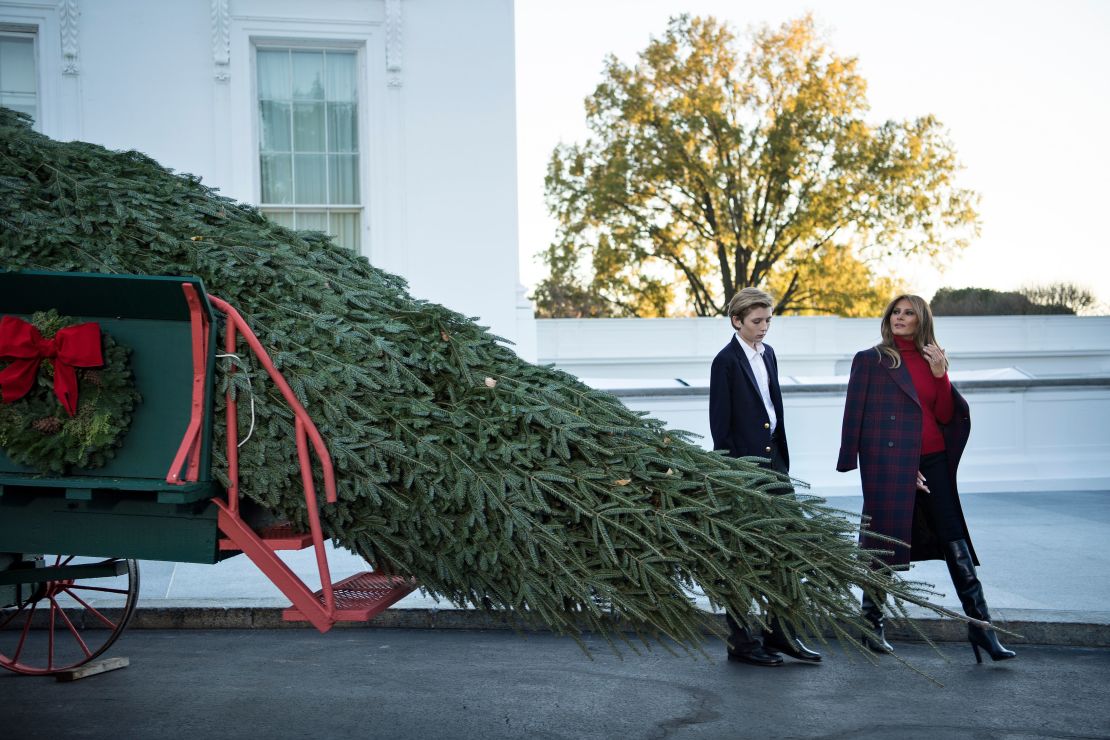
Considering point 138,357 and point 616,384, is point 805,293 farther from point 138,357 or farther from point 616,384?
point 138,357

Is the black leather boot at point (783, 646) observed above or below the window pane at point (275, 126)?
below

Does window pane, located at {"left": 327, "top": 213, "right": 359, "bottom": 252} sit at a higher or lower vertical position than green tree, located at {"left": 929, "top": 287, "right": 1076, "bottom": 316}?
higher

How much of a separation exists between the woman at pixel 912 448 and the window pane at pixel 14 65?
8.10 meters

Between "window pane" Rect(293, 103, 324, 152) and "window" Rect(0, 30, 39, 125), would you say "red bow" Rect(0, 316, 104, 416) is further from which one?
"window" Rect(0, 30, 39, 125)

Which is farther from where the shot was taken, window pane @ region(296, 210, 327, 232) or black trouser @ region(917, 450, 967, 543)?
window pane @ region(296, 210, 327, 232)

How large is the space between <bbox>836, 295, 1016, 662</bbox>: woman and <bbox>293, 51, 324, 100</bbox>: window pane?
6431 millimetres

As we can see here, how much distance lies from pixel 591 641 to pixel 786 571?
8.62ft

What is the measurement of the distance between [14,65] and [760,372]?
7874 millimetres

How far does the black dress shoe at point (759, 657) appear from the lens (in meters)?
5.49

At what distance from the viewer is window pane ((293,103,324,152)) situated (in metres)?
10.2

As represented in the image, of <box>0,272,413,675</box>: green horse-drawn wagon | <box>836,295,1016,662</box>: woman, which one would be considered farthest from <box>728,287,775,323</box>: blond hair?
<box>0,272,413,675</box>: green horse-drawn wagon

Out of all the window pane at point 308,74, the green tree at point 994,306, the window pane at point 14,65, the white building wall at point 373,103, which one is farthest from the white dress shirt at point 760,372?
the green tree at point 994,306

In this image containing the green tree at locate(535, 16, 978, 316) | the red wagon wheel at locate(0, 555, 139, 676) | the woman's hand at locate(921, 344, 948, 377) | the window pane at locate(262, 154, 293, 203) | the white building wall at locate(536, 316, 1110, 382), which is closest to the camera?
the red wagon wheel at locate(0, 555, 139, 676)

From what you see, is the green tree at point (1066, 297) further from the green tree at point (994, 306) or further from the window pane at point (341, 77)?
the window pane at point (341, 77)
